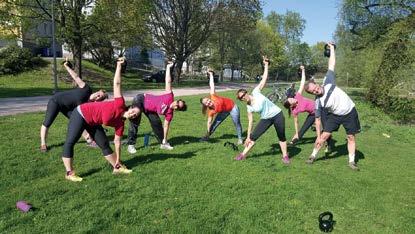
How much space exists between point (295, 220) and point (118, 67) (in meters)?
3.73

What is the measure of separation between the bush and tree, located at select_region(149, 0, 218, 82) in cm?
1057

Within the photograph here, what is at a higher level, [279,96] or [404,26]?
[404,26]

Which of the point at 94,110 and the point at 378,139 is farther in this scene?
the point at 378,139

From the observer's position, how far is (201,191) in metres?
6.79

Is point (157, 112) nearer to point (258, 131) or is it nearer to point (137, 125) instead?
point (137, 125)

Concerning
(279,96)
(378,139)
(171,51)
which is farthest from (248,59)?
(378,139)

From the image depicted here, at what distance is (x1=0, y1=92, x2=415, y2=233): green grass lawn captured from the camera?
555 cm

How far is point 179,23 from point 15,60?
14285 millimetres

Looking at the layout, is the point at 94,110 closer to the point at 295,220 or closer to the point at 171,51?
the point at 295,220

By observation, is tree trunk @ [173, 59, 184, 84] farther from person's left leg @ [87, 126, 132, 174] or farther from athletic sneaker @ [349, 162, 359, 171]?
person's left leg @ [87, 126, 132, 174]

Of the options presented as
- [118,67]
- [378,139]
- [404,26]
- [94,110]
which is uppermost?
[404,26]

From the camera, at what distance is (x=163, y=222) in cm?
552

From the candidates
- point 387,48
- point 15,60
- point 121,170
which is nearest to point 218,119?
point 121,170

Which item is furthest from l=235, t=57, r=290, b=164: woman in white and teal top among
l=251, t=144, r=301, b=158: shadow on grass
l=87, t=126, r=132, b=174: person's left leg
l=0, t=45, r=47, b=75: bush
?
l=0, t=45, r=47, b=75: bush
